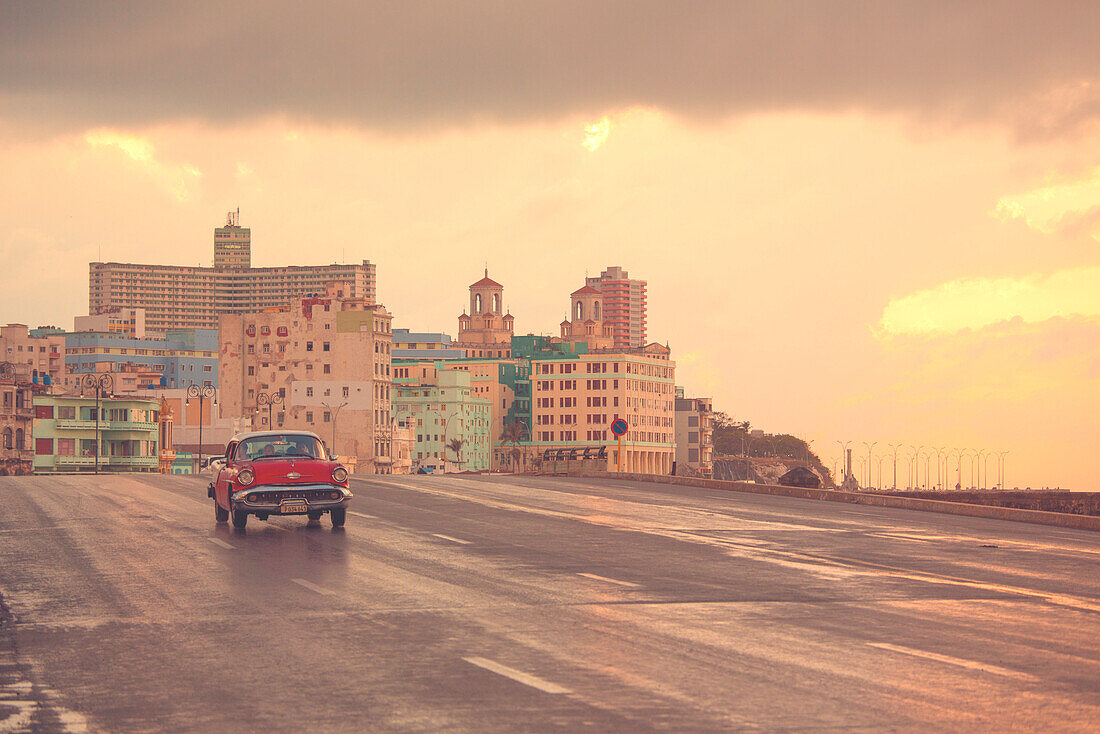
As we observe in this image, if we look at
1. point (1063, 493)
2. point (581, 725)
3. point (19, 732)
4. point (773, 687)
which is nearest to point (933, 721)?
point (773, 687)

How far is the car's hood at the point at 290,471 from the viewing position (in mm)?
25797

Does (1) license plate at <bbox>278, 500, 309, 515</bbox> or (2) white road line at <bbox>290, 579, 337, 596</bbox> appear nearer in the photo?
(2) white road line at <bbox>290, 579, 337, 596</bbox>

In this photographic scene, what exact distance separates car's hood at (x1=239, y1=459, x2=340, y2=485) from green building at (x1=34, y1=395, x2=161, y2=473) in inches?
4450

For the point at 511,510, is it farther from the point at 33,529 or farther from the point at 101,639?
the point at 101,639

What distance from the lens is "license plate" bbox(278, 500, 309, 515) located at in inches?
1010

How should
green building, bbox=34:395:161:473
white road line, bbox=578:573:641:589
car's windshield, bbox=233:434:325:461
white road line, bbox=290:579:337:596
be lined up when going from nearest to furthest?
white road line, bbox=290:579:337:596 < white road line, bbox=578:573:641:589 < car's windshield, bbox=233:434:325:461 < green building, bbox=34:395:161:473

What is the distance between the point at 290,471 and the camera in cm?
2583

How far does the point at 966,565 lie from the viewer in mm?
20453

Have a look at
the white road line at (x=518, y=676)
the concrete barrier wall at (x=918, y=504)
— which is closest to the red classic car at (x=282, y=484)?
the white road line at (x=518, y=676)

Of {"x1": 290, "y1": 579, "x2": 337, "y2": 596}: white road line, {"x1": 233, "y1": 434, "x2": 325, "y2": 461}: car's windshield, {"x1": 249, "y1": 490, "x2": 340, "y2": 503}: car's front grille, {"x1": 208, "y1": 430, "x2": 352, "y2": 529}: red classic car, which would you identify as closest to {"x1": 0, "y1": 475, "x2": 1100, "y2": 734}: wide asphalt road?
{"x1": 290, "y1": 579, "x2": 337, "y2": 596}: white road line

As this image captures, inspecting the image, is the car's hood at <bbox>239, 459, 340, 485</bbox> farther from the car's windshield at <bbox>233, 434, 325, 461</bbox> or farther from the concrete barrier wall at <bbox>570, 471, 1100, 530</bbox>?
the concrete barrier wall at <bbox>570, 471, 1100, 530</bbox>

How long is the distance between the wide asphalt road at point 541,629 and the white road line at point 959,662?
0.03 metres

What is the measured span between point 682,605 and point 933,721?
247 inches

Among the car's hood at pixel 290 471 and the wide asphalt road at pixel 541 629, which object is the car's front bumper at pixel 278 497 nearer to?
the car's hood at pixel 290 471
